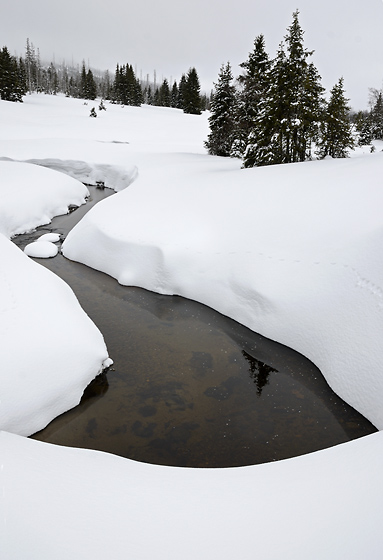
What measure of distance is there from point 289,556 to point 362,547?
21.6 inches

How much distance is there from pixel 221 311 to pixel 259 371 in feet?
7.33

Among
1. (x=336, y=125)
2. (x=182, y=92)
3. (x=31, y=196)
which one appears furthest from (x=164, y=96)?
(x=31, y=196)

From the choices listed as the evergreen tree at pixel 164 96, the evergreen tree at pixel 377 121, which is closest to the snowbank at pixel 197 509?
the evergreen tree at pixel 377 121

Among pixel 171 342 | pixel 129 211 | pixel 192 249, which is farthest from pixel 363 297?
pixel 129 211

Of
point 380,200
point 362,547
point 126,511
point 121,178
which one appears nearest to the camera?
point 362,547

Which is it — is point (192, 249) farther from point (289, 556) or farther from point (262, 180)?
point (289, 556)

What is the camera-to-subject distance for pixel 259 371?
7.40 m

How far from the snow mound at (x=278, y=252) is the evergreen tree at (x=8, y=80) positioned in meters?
45.5

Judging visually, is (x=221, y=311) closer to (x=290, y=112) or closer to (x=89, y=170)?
(x=290, y=112)

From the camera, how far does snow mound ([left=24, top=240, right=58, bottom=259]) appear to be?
12406mm

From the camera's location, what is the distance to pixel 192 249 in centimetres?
1027

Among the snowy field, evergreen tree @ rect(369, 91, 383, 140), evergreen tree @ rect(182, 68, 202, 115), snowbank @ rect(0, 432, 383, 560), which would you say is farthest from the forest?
evergreen tree @ rect(182, 68, 202, 115)

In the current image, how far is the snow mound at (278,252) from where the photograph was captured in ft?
23.0

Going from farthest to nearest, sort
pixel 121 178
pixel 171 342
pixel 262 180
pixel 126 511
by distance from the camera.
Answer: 1. pixel 121 178
2. pixel 262 180
3. pixel 171 342
4. pixel 126 511
